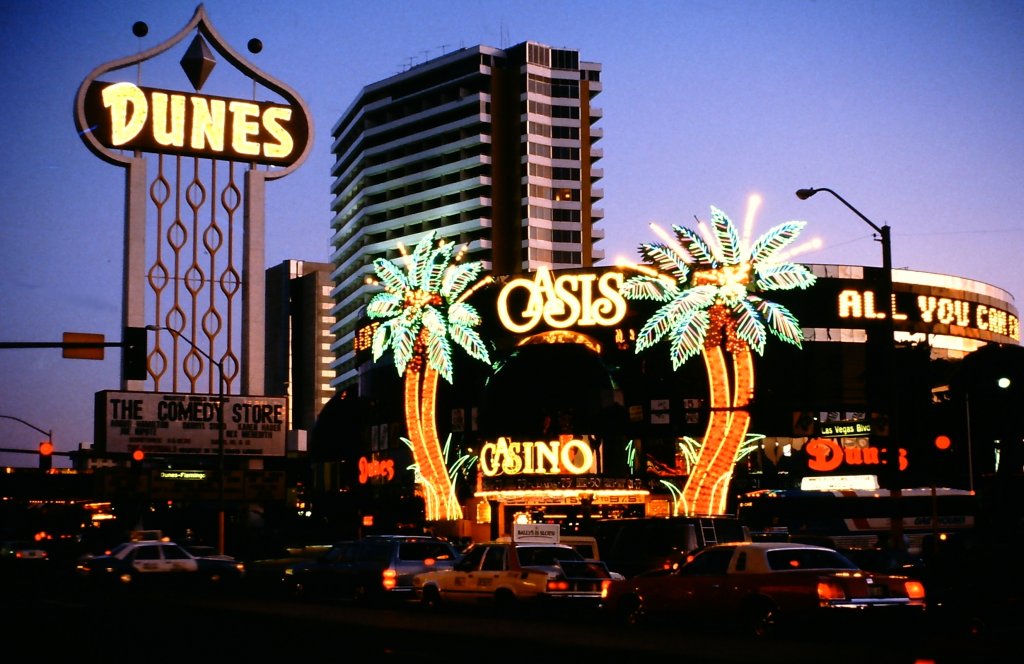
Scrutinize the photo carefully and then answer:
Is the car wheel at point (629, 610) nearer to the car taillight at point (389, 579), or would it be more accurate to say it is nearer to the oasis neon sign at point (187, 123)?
the car taillight at point (389, 579)

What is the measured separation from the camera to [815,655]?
18.7 m

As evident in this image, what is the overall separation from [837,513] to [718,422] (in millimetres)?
6892

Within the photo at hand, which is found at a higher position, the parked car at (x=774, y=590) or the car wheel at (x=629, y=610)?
the parked car at (x=774, y=590)

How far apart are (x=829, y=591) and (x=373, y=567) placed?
13.8 meters

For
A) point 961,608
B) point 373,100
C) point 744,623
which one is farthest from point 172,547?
point 373,100

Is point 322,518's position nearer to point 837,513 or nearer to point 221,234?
point 221,234

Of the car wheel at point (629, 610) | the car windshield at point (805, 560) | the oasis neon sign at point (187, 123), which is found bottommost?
the car wheel at point (629, 610)

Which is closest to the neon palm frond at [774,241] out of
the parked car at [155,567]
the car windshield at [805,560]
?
the parked car at [155,567]

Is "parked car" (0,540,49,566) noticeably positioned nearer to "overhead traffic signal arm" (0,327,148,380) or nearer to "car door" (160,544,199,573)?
"car door" (160,544,199,573)

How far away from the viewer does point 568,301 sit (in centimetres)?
→ 7562

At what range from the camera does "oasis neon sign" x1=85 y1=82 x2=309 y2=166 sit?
2442 inches

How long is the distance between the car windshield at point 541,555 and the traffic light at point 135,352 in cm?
1139

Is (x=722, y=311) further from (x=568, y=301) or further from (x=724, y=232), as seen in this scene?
(x=568, y=301)

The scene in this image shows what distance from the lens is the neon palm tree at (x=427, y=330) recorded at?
7031 centimetres
